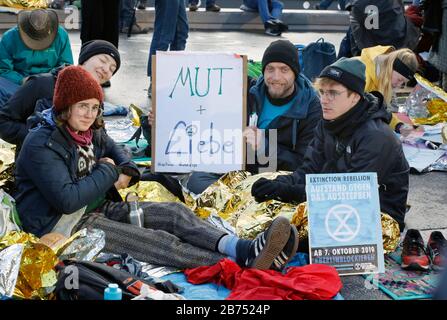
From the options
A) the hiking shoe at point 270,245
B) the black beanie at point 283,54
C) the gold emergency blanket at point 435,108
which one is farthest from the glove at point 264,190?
the gold emergency blanket at point 435,108

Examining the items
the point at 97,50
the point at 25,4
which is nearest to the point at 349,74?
the point at 97,50

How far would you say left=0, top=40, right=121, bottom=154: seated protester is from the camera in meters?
5.52

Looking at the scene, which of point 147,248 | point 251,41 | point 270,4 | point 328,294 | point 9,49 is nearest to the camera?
point 328,294

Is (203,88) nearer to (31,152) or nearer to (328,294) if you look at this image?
(31,152)

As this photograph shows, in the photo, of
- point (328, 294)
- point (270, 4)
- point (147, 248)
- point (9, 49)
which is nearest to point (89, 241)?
point (147, 248)

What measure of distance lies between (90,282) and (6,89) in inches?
121

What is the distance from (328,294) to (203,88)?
74.3 inches

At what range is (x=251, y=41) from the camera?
1309 cm

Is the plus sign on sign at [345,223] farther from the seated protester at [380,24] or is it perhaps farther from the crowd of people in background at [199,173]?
the seated protester at [380,24]

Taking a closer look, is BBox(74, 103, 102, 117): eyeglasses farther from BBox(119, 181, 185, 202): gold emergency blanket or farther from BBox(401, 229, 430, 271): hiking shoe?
BBox(401, 229, 430, 271): hiking shoe

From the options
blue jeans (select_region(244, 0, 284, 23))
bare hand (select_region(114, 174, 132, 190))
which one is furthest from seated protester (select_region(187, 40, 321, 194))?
blue jeans (select_region(244, 0, 284, 23))

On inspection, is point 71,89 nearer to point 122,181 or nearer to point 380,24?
point 122,181

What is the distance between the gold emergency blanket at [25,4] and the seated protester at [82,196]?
6.76m

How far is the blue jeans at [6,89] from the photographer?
6664 millimetres
